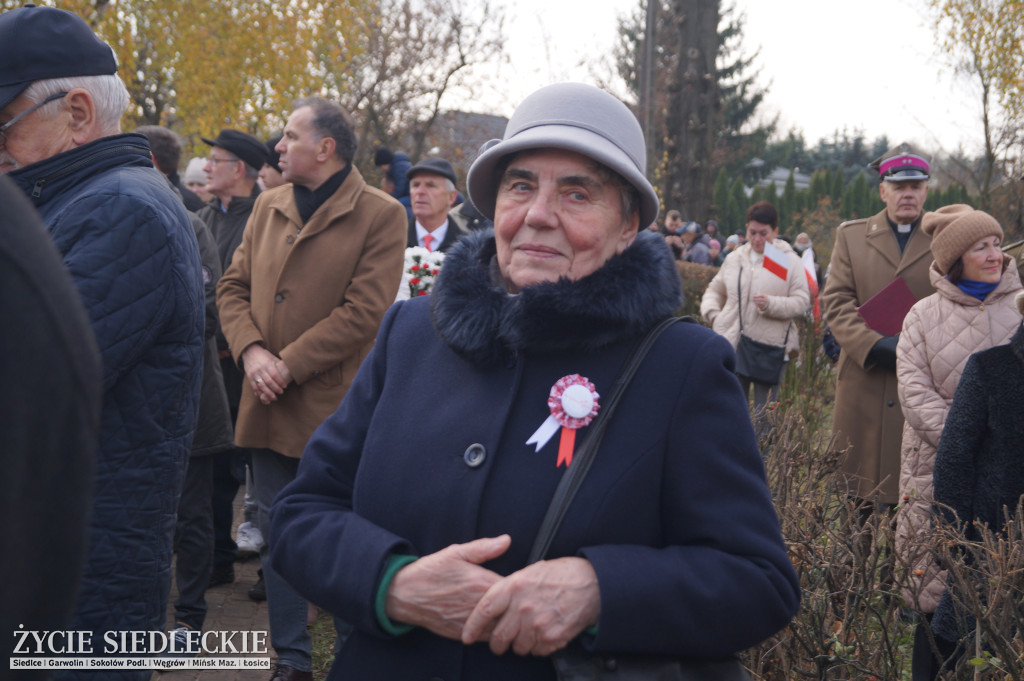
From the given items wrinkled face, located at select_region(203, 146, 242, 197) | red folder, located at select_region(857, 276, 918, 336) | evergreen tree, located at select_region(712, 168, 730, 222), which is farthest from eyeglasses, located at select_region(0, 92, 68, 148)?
evergreen tree, located at select_region(712, 168, 730, 222)

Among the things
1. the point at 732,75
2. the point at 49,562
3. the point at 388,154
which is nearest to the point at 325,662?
the point at 49,562

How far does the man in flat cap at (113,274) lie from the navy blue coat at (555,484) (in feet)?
1.88

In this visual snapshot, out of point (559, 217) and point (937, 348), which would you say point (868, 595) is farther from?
point (559, 217)

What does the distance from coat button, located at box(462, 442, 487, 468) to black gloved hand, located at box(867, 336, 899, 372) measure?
410 centimetres

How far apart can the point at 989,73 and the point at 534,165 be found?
16.7m

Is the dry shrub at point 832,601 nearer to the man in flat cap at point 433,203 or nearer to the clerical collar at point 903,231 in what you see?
the clerical collar at point 903,231

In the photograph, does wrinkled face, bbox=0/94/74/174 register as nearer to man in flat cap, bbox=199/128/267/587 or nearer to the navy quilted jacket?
the navy quilted jacket

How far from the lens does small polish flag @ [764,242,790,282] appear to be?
25.8 ft

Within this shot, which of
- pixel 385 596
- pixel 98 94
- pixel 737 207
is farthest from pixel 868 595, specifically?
pixel 737 207

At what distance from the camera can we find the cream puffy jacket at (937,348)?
4.52m

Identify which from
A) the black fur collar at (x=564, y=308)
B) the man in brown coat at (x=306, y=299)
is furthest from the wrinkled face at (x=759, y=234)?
the black fur collar at (x=564, y=308)

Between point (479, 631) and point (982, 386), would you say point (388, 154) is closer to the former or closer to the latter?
point (982, 386)

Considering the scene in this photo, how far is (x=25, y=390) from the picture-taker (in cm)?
97

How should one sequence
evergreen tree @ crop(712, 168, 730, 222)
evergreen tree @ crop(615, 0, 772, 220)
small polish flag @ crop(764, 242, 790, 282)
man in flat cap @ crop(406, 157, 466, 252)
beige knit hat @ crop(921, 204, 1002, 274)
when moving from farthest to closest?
evergreen tree @ crop(712, 168, 730, 222), evergreen tree @ crop(615, 0, 772, 220), small polish flag @ crop(764, 242, 790, 282), man in flat cap @ crop(406, 157, 466, 252), beige knit hat @ crop(921, 204, 1002, 274)
